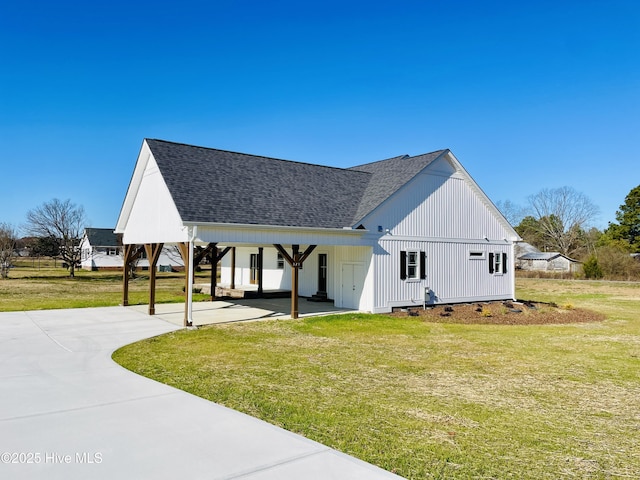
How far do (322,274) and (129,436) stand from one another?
17.1m

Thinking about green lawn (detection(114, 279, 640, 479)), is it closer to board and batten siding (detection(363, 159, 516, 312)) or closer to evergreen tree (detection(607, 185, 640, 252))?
board and batten siding (detection(363, 159, 516, 312))

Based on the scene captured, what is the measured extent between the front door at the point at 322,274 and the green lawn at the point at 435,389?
7.57 meters

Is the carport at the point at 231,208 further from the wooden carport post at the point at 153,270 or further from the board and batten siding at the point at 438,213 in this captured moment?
the board and batten siding at the point at 438,213

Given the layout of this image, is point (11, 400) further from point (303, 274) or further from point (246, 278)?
point (246, 278)

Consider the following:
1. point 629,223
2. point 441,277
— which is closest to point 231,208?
point 441,277

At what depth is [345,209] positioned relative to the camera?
18688 millimetres

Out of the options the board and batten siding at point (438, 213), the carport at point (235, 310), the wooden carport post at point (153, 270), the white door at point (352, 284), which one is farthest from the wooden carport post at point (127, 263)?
the board and batten siding at point (438, 213)

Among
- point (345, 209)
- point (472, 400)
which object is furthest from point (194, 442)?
point (345, 209)

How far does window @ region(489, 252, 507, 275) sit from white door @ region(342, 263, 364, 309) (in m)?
7.76

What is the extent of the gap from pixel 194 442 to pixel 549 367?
24.4 ft

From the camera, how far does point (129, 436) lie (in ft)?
16.8

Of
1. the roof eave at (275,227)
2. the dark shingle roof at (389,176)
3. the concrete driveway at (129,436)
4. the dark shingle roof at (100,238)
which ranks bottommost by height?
the concrete driveway at (129,436)

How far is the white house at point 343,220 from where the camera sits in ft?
50.2

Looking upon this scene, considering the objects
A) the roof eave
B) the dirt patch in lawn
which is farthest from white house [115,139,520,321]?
the dirt patch in lawn
